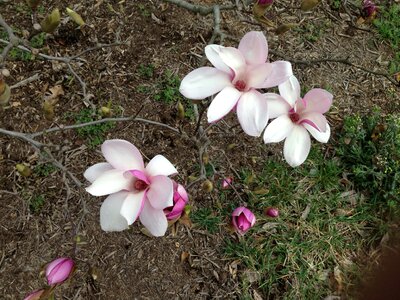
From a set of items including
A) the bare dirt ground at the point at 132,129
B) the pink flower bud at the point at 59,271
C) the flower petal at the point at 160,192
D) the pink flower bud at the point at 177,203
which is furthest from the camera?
the bare dirt ground at the point at 132,129

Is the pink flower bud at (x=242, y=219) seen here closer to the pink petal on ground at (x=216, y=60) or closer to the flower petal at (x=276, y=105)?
the flower petal at (x=276, y=105)

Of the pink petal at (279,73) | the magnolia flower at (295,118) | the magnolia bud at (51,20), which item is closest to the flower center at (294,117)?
the magnolia flower at (295,118)

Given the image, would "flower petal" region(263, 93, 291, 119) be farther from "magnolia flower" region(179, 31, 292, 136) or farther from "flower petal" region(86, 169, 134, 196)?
"flower petal" region(86, 169, 134, 196)

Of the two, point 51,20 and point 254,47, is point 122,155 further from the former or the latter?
point 51,20

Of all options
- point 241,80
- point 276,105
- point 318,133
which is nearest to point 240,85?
point 241,80

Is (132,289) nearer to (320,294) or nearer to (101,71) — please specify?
(320,294)

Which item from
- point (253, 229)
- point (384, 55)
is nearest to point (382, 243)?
point (253, 229)

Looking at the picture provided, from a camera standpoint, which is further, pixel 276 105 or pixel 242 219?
pixel 242 219
